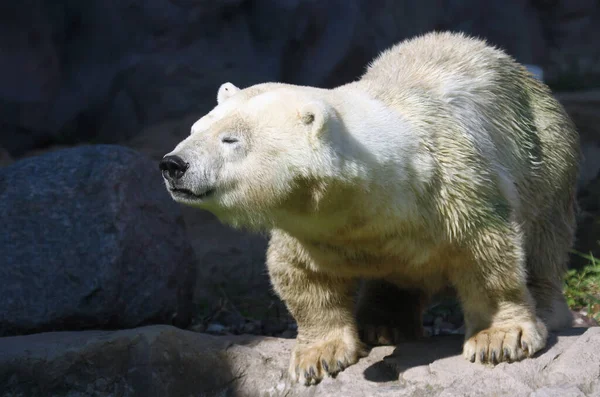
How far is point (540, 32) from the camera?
1336 centimetres

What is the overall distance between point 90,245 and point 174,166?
2.17 m

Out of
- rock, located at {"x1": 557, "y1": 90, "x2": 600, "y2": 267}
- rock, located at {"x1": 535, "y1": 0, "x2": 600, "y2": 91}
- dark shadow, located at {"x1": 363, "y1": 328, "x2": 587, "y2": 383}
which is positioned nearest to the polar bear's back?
dark shadow, located at {"x1": 363, "y1": 328, "x2": 587, "y2": 383}

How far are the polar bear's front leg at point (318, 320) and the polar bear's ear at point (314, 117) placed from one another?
904 millimetres

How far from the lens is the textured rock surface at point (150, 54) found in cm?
848

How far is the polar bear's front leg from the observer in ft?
13.7

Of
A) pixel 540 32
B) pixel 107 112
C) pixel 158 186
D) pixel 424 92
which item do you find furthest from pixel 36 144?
pixel 540 32

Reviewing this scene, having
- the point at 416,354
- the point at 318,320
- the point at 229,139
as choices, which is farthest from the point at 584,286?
the point at 229,139

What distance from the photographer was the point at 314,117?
11.4 ft

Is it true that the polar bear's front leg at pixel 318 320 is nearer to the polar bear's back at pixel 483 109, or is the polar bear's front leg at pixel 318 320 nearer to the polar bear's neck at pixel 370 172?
the polar bear's neck at pixel 370 172

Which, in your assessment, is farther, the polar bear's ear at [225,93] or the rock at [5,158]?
the rock at [5,158]

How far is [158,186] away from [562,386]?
310cm

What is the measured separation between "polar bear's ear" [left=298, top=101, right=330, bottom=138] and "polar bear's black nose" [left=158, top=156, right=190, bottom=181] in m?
0.50

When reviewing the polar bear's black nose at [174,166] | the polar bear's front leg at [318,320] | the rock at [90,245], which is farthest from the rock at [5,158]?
the polar bear's black nose at [174,166]

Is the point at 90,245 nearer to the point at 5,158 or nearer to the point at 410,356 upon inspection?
the point at 410,356
